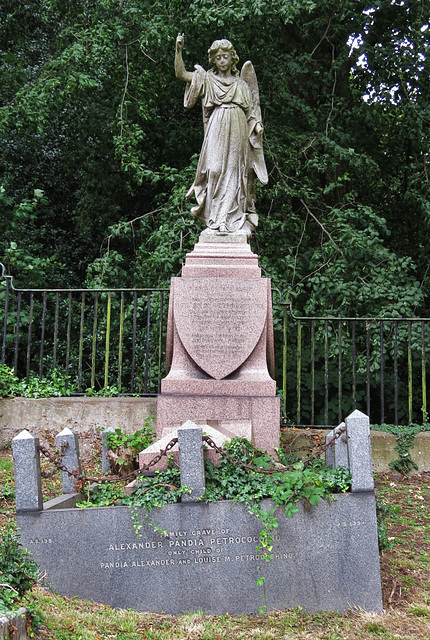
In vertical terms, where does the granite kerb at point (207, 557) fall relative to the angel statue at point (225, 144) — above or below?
below

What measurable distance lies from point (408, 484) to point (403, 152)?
8.32 m

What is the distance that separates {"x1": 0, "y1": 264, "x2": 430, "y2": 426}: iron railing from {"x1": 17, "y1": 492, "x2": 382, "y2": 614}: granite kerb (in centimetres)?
355

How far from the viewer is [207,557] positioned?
4.32 meters

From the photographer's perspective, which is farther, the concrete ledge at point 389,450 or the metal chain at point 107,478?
the concrete ledge at point 389,450

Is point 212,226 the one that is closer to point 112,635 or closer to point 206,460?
point 206,460

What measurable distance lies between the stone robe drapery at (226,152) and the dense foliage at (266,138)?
2.43m

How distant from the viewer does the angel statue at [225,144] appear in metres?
7.44

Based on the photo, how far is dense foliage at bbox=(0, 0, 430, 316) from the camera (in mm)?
10258

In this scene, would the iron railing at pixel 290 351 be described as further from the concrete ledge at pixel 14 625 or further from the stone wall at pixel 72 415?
the concrete ledge at pixel 14 625

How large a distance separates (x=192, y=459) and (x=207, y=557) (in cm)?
63

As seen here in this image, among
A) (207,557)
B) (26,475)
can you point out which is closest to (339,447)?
(207,557)

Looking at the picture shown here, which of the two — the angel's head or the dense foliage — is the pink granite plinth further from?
the angel's head

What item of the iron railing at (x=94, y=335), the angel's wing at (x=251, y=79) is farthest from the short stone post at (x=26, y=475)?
the angel's wing at (x=251, y=79)

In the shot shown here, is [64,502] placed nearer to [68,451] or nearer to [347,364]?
[68,451]
